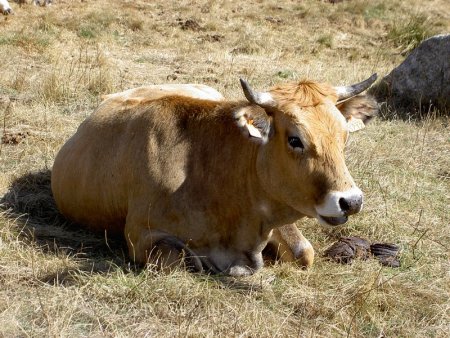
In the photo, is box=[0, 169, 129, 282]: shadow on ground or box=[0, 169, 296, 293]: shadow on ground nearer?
box=[0, 169, 296, 293]: shadow on ground

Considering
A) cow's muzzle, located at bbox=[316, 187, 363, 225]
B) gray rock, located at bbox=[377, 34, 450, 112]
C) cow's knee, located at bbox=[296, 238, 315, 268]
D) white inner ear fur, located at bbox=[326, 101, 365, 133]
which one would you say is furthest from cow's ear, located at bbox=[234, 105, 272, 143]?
gray rock, located at bbox=[377, 34, 450, 112]

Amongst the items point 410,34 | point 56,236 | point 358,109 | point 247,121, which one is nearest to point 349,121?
point 358,109

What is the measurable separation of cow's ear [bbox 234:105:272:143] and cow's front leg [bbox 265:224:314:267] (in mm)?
993

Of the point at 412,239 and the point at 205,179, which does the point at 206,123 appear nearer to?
the point at 205,179

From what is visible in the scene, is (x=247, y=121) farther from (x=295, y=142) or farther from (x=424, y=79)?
(x=424, y=79)

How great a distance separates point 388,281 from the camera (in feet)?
15.9

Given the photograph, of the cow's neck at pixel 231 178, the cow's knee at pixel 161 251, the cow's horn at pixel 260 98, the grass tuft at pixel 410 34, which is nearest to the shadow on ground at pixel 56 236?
the cow's knee at pixel 161 251

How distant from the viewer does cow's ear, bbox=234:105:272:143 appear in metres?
4.59

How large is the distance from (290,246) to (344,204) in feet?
3.72

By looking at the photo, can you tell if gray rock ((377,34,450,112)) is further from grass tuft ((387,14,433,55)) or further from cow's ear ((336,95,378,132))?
grass tuft ((387,14,433,55))

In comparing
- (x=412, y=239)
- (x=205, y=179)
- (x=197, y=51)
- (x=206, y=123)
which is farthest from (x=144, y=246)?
(x=197, y=51)

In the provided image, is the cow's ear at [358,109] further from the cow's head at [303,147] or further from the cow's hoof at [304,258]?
the cow's hoof at [304,258]

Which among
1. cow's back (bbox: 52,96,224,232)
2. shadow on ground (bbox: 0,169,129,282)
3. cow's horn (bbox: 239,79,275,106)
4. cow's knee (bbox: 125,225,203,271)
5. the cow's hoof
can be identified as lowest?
shadow on ground (bbox: 0,169,129,282)

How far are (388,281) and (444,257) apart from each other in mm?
949
